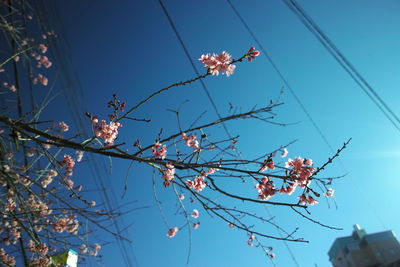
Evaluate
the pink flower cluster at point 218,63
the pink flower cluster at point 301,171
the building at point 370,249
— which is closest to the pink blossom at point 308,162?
the pink flower cluster at point 301,171

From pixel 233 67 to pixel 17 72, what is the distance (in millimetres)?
3736

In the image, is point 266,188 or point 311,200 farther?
point 266,188

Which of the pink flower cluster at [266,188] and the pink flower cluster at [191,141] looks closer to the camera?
the pink flower cluster at [266,188]

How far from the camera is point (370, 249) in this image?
23.4 meters

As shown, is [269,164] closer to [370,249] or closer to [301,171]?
[301,171]

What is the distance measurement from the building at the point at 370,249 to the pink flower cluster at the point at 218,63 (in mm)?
27564

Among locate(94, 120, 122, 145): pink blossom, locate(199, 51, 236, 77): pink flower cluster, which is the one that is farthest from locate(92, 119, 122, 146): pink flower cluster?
locate(199, 51, 236, 77): pink flower cluster

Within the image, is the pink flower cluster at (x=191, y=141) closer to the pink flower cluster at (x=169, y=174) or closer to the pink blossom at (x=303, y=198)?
the pink flower cluster at (x=169, y=174)

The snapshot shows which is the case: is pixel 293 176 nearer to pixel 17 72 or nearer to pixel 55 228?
pixel 55 228

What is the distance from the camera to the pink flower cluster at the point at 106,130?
249 cm

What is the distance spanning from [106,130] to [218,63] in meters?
1.26

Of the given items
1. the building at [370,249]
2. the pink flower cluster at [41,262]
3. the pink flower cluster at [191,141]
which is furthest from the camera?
the building at [370,249]

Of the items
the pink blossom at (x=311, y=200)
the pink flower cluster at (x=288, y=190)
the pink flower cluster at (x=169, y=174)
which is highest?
the pink flower cluster at (x=169, y=174)

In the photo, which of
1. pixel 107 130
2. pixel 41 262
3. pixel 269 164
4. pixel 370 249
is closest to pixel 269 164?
pixel 269 164
